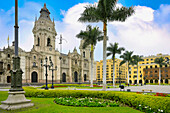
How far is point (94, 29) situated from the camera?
35188 mm

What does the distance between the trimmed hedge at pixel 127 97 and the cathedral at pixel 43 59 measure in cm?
2563

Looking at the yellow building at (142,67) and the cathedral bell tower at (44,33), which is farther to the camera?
the yellow building at (142,67)

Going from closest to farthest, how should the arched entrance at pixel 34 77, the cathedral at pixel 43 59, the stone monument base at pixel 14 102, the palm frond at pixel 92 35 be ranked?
the stone monument base at pixel 14 102 → the palm frond at pixel 92 35 → the cathedral at pixel 43 59 → the arched entrance at pixel 34 77

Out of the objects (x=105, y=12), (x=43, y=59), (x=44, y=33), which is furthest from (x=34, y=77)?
(x=105, y=12)

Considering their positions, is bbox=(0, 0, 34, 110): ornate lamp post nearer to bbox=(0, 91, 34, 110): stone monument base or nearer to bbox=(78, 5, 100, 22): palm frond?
bbox=(0, 91, 34, 110): stone monument base

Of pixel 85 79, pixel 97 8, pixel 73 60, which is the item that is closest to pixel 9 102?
pixel 97 8

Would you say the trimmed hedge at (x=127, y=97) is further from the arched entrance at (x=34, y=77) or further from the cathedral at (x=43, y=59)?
the arched entrance at (x=34, y=77)

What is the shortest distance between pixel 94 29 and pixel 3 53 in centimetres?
3142

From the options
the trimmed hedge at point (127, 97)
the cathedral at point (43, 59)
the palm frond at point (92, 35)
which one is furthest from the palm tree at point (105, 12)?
the cathedral at point (43, 59)

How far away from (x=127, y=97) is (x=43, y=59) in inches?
1837

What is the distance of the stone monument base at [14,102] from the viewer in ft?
30.5

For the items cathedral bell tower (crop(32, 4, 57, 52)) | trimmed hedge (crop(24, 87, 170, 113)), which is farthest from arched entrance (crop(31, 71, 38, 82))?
trimmed hedge (crop(24, 87, 170, 113))

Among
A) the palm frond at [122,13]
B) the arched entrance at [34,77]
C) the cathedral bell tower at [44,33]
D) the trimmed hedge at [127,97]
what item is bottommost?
the arched entrance at [34,77]

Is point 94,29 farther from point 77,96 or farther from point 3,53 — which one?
point 3,53
